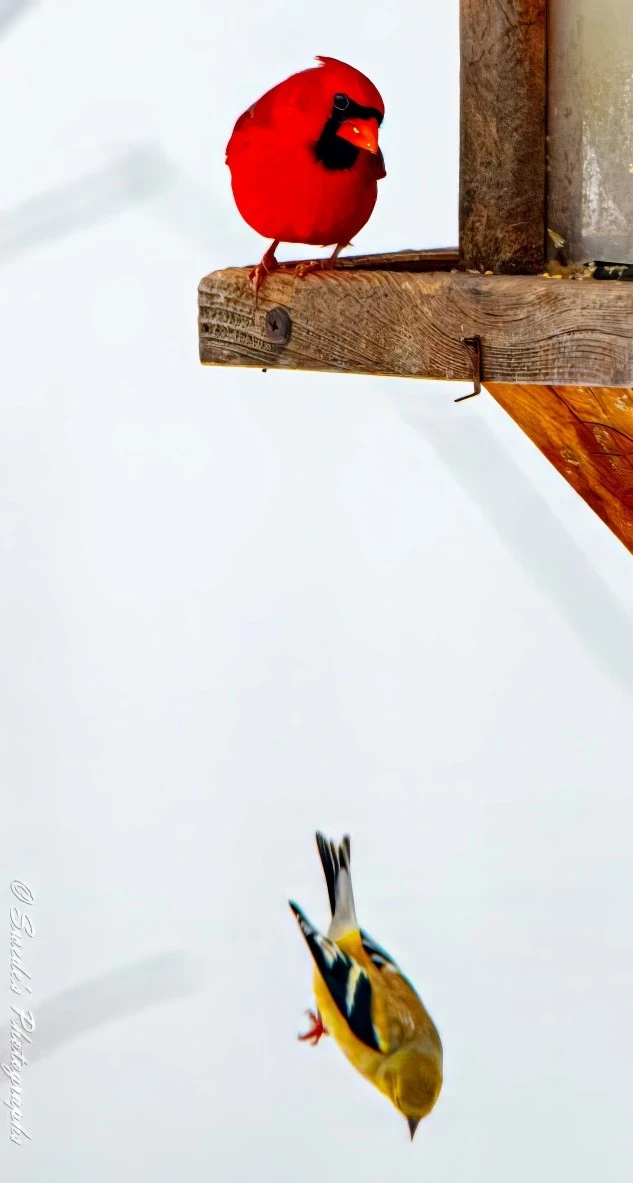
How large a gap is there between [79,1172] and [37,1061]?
7.6 inches

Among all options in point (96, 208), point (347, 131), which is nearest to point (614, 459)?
point (347, 131)

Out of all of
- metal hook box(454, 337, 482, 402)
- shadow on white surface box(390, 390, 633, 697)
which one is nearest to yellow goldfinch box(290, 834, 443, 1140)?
shadow on white surface box(390, 390, 633, 697)

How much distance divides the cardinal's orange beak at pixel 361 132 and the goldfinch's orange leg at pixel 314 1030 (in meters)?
1.37

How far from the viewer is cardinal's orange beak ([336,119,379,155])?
37.4 inches

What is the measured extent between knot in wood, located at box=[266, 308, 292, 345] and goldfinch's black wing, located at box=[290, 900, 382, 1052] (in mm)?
1061

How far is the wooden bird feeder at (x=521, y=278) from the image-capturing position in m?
0.79

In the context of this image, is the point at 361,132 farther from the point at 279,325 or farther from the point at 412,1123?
the point at 412,1123

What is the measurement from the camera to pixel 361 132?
95 cm

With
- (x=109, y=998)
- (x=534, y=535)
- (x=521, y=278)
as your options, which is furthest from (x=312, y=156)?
(x=109, y=998)

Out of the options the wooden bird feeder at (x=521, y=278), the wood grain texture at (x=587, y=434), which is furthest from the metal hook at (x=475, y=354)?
the wood grain texture at (x=587, y=434)

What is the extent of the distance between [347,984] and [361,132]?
1.15m

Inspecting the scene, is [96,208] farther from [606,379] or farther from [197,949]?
[606,379]

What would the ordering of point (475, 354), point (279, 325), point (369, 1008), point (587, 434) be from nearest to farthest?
point (475, 354) → point (279, 325) → point (587, 434) → point (369, 1008)

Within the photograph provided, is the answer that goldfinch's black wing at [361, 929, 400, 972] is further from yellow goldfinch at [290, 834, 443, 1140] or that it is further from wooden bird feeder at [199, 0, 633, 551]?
wooden bird feeder at [199, 0, 633, 551]
